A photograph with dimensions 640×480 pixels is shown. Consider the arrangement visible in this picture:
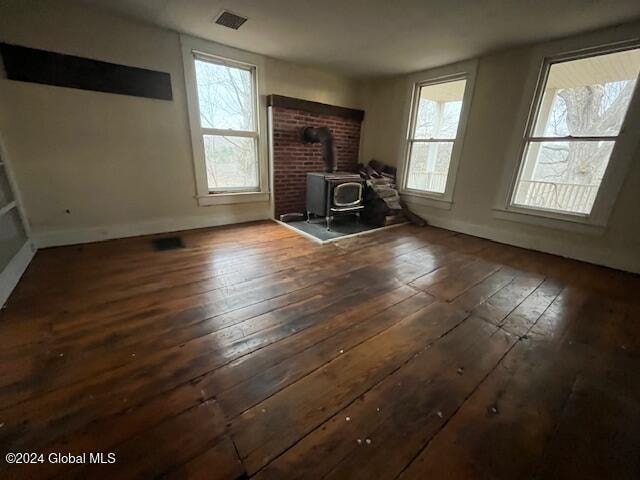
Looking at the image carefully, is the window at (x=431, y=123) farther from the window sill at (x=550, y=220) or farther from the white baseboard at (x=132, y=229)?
the white baseboard at (x=132, y=229)

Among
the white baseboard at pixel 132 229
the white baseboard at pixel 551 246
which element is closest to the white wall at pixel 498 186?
the white baseboard at pixel 551 246

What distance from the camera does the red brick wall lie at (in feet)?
13.0

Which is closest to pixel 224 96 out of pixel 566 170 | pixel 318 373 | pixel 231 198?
pixel 231 198

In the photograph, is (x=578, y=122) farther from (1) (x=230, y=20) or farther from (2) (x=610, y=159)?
(1) (x=230, y=20)

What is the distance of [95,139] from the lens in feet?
9.22

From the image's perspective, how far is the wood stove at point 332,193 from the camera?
3723mm

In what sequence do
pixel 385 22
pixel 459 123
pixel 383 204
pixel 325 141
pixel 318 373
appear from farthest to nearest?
1. pixel 383 204
2. pixel 325 141
3. pixel 459 123
4. pixel 385 22
5. pixel 318 373

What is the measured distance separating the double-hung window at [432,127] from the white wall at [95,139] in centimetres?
341

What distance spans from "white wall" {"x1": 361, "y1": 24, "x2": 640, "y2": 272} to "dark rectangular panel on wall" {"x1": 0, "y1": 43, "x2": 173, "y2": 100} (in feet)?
11.7

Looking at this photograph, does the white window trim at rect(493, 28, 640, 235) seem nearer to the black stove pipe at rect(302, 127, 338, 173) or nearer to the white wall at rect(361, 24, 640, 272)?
the white wall at rect(361, 24, 640, 272)

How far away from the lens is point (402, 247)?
315 cm

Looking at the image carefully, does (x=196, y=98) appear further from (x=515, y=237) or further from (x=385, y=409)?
(x=515, y=237)

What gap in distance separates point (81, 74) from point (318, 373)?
3.59m

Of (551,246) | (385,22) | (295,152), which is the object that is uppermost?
(385,22)
